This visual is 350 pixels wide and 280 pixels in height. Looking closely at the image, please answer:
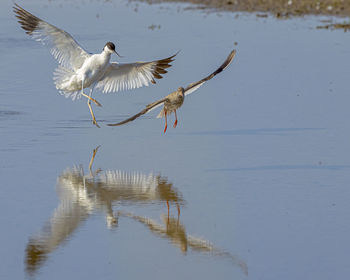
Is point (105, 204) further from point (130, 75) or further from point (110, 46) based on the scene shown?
point (130, 75)

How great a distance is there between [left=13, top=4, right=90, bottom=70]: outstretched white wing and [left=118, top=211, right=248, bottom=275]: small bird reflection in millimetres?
4382

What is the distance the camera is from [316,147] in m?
10.3

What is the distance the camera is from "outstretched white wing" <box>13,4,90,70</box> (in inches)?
449

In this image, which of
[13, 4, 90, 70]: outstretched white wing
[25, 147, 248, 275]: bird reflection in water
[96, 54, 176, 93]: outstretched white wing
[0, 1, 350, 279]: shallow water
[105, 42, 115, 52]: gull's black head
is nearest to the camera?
[0, 1, 350, 279]: shallow water

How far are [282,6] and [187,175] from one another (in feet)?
54.5

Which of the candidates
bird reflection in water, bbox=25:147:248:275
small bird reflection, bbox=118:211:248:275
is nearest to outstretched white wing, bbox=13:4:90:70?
bird reflection in water, bbox=25:147:248:275

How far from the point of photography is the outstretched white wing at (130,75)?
11680 mm

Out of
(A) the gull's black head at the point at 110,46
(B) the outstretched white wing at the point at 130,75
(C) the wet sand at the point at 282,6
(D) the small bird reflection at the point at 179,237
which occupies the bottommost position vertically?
(D) the small bird reflection at the point at 179,237

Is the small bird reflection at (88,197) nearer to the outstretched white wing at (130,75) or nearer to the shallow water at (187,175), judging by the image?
the shallow water at (187,175)

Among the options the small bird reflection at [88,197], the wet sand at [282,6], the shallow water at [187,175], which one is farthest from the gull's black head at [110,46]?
the wet sand at [282,6]

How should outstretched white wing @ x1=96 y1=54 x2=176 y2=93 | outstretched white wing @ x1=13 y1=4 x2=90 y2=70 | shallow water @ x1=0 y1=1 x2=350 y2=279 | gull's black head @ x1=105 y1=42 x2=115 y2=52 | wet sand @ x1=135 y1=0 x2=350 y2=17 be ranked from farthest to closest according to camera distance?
1. wet sand @ x1=135 y1=0 x2=350 y2=17
2. outstretched white wing @ x1=96 y1=54 x2=176 y2=93
3. outstretched white wing @ x1=13 y1=4 x2=90 y2=70
4. gull's black head @ x1=105 y1=42 x2=115 y2=52
5. shallow water @ x1=0 y1=1 x2=350 y2=279

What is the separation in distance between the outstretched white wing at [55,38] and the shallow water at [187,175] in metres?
0.88

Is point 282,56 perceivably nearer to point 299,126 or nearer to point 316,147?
point 299,126

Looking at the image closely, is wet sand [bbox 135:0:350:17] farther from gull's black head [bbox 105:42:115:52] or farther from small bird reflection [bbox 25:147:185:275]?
small bird reflection [bbox 25:147:185:275]
